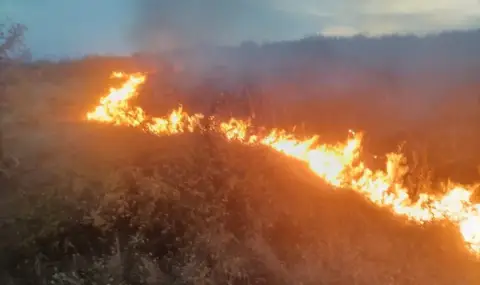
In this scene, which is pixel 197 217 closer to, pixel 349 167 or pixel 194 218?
pixel 194 218

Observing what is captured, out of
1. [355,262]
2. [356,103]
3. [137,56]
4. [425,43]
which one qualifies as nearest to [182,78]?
[137,56]

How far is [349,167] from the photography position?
40.7ft

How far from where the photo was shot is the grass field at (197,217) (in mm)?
10102

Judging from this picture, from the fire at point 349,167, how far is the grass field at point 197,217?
0.68ft

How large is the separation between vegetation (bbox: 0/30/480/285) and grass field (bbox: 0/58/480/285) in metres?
0.02

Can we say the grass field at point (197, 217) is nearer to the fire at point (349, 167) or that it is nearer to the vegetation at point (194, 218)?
the vegetation at point (194, 218)

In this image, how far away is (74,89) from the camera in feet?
62.3

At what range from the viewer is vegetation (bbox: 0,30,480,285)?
1009cm

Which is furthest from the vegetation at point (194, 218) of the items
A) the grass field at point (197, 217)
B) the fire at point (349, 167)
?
the fire at point (349, 167)

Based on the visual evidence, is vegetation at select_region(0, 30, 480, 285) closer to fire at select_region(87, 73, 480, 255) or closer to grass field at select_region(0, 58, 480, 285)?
grass field at select_region(0, 58, 480, 285)

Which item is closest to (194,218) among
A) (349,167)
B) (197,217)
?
(197,217)

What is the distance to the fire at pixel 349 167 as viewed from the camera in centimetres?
1133

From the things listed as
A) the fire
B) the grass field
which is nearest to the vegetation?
the grass field

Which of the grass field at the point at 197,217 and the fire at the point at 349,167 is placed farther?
the fire at the point at 349,167
